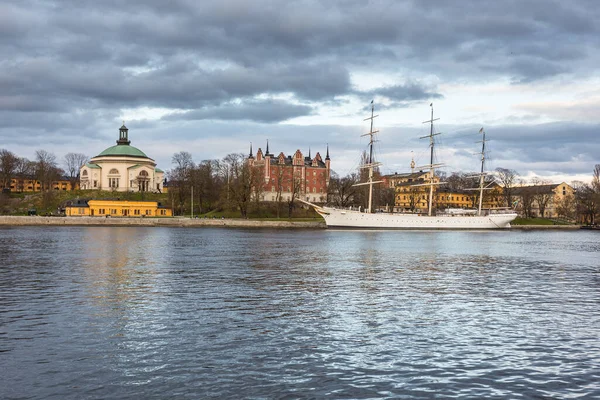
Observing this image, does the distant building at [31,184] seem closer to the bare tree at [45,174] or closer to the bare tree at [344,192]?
the bare tree at [45,174]

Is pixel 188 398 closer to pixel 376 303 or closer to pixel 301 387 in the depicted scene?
pixel 301 387

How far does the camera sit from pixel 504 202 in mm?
139375

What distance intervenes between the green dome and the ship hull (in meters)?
79.2

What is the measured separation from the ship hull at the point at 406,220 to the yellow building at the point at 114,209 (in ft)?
129

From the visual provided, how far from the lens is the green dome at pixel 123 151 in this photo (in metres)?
161

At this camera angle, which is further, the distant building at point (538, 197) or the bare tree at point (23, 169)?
the bare tree at point (23, 169)

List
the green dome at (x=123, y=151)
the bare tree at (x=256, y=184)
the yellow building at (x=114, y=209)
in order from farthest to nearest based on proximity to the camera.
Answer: the green dome at (x=123, y=151) → the yellow building at (x=114, y=209) → the bare tree at (x=256, y=184)

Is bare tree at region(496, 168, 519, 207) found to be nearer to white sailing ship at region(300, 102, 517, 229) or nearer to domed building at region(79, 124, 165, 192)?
white sailing ship at region(300, 102, 517, 229)

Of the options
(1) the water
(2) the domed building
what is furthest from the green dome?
(1) the water

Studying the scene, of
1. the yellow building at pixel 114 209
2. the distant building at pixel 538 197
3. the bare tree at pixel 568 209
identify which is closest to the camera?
the yellow building at pixel 114 209

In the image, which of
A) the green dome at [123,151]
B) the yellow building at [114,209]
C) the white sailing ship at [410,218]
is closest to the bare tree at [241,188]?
the white sailing ship at [410,218]

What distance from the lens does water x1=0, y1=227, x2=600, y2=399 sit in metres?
11.5

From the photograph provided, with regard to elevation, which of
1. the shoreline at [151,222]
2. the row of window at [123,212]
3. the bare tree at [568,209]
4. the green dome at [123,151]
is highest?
the green dome at [123,151]

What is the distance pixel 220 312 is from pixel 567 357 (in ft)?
35.4
